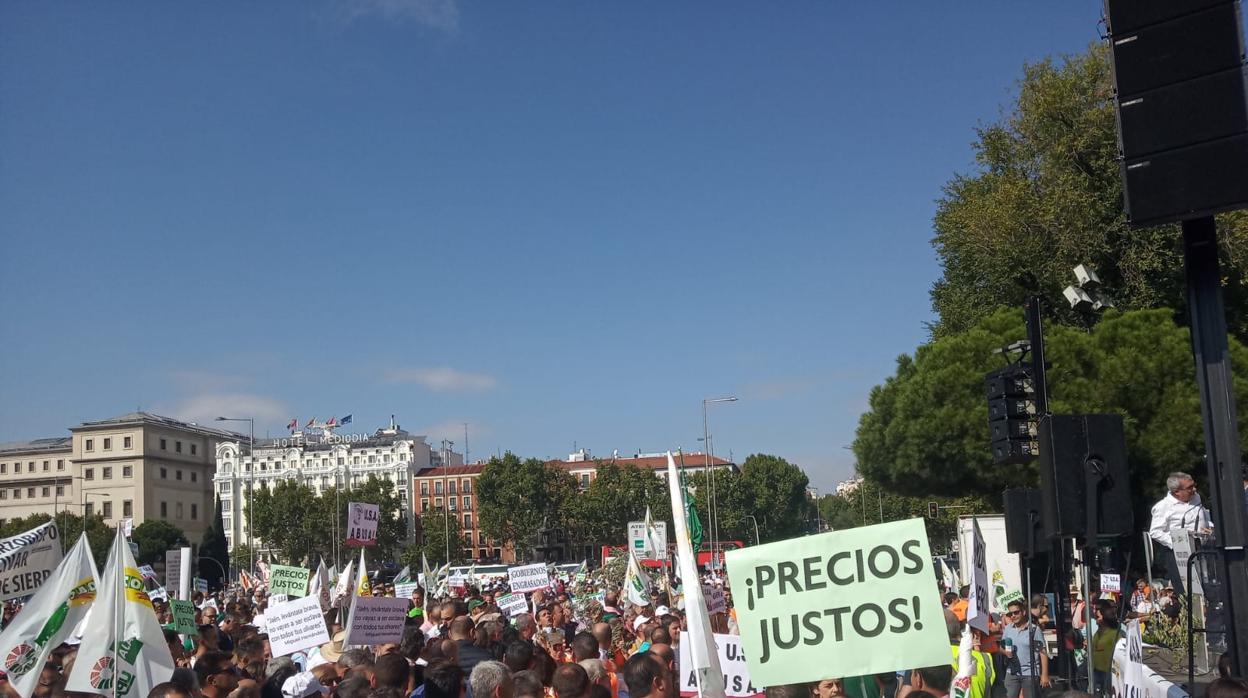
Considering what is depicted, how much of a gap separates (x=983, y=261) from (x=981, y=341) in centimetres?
363

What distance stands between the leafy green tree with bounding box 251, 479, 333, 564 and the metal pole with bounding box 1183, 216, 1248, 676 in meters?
122

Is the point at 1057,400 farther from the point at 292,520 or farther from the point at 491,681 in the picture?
the point at 292,520

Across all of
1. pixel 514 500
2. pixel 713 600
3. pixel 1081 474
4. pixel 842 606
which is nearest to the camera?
pixel 842 606

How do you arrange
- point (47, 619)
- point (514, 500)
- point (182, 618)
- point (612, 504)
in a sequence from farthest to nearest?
1. point (612, 504)
2. point (514, 500)
3. point (182, 618)
4. point (47, 619)

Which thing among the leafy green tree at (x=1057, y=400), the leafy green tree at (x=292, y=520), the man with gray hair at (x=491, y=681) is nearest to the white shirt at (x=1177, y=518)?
the man with gray hair at (x=491, y=681)

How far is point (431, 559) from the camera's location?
132m

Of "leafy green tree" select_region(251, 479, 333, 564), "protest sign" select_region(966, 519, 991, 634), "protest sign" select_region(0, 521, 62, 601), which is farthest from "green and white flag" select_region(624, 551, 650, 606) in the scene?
"leafy green tree" select_region(251, 479, 333, 564)

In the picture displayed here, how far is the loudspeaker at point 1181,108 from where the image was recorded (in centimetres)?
646

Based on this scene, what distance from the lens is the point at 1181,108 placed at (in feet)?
21.8

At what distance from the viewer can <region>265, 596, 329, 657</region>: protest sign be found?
1071cm

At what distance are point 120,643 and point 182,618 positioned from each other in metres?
6.48

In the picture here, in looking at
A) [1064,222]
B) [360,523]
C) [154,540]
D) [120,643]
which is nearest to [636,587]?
[360,523]

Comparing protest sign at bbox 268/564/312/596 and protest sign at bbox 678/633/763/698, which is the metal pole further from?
protest sign at bbox 268/564/312/596

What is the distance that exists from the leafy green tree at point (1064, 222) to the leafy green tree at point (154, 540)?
85.1 meters
